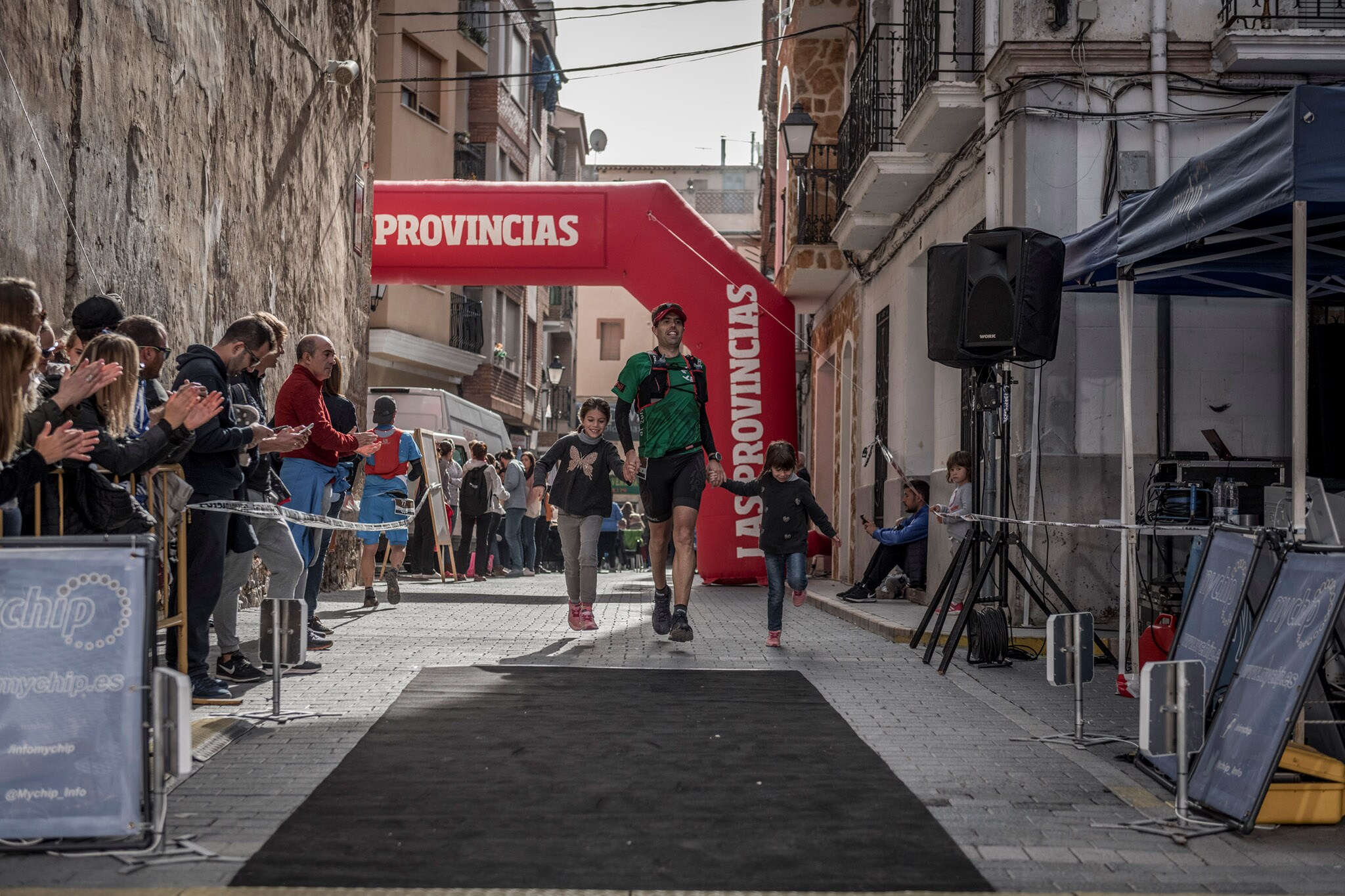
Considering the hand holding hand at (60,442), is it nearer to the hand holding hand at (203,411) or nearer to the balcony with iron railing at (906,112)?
the hand holding hand at (203,411)

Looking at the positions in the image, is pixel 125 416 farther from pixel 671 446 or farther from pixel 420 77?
pixel 420 77

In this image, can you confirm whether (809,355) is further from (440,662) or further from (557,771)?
(557,771)

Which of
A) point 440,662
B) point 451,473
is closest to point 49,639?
point 440,662

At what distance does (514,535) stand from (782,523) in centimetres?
1225

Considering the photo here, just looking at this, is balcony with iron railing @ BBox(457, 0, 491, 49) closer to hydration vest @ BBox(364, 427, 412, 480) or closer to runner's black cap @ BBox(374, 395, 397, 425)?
hydration vest @ BBox(364, 427, 412, 480)

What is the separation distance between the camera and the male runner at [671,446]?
9.88 m

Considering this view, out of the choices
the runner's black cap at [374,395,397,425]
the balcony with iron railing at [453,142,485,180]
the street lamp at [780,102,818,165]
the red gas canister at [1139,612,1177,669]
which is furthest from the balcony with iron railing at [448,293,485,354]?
the red gas canister at [1139,612,1177,669]

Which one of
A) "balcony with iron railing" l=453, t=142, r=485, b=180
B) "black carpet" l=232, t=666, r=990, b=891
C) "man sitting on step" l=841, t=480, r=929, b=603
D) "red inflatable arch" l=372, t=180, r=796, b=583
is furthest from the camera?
"balcony with iron railing" l=453, t=142, r=485, b=180

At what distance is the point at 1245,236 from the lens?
7.64 m

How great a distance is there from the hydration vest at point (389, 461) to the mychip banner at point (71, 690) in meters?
8.97

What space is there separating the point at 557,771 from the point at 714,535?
11.8 metres

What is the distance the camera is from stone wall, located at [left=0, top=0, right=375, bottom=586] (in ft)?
27.7

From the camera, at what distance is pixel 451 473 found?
19.1 meters

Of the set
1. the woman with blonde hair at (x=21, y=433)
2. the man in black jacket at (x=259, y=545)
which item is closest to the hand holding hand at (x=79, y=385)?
the woman with blonde hair at (x=21, y=433)
